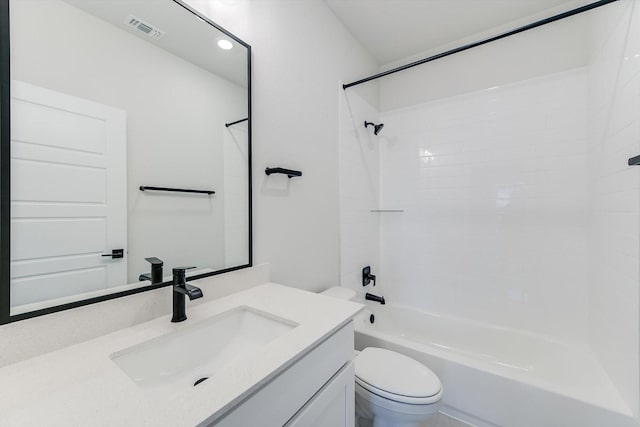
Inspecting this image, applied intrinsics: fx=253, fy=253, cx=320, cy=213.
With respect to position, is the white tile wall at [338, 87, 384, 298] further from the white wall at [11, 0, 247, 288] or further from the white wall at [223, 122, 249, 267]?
the white wall at [11, 0, 247, 288]

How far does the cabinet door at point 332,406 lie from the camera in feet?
2.40

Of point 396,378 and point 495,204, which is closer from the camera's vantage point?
point 396,378

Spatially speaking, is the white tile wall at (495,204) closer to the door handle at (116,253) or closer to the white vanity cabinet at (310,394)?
the white vanity cabinet at (310,394)

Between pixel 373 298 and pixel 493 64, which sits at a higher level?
pixel 493 64

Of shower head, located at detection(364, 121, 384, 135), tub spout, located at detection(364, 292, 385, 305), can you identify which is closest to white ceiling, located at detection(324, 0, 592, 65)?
shower head, located at detection(364, 121, 384, 135)

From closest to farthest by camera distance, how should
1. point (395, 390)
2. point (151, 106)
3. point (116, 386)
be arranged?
1. point (116, 386)
2. point (151, 106)
3. point (395, 390)

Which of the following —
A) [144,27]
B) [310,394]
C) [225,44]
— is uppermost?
[225,44]

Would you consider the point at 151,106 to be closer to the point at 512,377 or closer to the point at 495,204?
the point at 512,377

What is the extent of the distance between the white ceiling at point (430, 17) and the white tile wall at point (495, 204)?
0.49 metres

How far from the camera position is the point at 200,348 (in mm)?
864

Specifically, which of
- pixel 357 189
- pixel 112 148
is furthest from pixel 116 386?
pixel 357 189

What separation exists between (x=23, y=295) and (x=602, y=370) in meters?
2.57

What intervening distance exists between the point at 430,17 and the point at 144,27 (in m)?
1.92

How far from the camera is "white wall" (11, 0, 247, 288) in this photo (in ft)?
2.32
